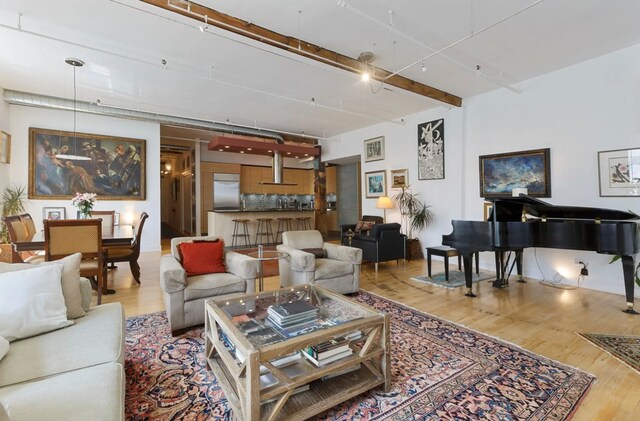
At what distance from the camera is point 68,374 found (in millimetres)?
1345

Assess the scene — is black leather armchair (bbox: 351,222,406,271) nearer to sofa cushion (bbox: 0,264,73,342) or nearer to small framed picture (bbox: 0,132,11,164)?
sofa cushion (bbox: 0,264,73,342)

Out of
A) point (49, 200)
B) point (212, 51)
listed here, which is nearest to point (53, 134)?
point (49, 200)

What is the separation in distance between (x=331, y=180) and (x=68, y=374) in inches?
382

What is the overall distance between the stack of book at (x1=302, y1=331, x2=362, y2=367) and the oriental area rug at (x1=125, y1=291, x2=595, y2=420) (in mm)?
287

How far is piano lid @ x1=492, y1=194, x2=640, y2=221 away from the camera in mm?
3191

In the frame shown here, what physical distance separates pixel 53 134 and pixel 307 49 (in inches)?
227

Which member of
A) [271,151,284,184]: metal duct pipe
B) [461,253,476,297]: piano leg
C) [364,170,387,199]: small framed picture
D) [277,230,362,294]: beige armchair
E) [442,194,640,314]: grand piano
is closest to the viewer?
[442,194,640,314]: grand piano

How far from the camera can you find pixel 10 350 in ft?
4.93

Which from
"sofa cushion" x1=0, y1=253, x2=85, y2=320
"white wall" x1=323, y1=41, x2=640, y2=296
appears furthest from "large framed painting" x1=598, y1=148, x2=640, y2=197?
"sofa cushion" x1=0, y1=253, x2=85, y2=320

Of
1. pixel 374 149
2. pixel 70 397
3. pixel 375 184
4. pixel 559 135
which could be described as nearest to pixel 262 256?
pixel 70 397

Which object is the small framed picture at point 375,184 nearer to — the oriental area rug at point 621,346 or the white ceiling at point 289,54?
the white ceiling at point 289,54

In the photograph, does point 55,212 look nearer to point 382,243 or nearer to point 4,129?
point 4,129

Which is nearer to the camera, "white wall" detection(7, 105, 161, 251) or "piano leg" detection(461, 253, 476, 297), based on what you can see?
"piano leg" detection(461, 253, 476, 297)

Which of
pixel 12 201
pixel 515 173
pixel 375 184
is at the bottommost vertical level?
pixel 12 201
